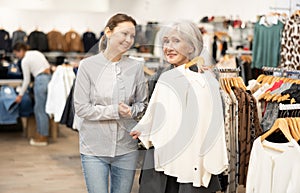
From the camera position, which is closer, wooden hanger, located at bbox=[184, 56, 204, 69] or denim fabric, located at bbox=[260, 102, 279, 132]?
wooden hanger, located at bbox=[184, 56, 204, 69]

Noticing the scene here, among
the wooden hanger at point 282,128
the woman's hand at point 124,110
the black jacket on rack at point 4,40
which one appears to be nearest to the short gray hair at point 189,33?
the woman's hand at point 124,110

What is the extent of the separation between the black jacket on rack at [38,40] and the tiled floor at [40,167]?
3576 millimetres

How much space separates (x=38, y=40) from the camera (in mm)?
9984

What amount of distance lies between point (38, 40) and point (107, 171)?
7942 mm

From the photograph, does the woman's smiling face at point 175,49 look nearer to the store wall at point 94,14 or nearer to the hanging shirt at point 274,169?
the hanging shirt at point 274,169

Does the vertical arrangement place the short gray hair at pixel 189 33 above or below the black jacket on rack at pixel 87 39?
above

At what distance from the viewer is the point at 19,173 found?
192 inches

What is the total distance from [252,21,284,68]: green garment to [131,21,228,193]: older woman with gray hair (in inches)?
129

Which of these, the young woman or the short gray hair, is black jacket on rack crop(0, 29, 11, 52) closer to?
the young woman

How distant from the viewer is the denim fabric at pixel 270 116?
321cm

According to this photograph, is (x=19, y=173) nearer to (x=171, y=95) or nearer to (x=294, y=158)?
(x=171, y=95)

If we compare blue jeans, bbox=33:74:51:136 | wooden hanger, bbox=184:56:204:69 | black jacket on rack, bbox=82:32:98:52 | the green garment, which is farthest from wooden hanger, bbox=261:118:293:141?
black jacket on rack, bbox=82:32:98:52

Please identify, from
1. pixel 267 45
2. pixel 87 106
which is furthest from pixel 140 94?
pixel 267 45

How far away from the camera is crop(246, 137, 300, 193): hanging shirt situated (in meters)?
2.30
